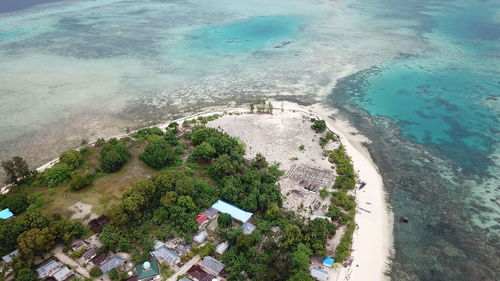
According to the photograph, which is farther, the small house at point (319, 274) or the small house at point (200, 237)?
the small house at point (200, 237)

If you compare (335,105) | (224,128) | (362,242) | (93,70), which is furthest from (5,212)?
(335,105)

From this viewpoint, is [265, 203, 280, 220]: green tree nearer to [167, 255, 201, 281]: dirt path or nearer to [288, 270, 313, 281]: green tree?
[288, 270, 313, 281]: green tree

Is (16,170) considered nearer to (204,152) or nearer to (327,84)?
(204,152)

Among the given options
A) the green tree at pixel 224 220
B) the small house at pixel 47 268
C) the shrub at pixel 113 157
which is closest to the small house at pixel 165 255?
the green tree at pixel 224 220

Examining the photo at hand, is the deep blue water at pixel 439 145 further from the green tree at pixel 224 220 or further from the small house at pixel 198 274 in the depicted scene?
the small house at pixel 198 274

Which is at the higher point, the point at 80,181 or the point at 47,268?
the point at 80,181

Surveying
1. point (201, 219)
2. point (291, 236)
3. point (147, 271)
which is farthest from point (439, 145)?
point (147, 271)
